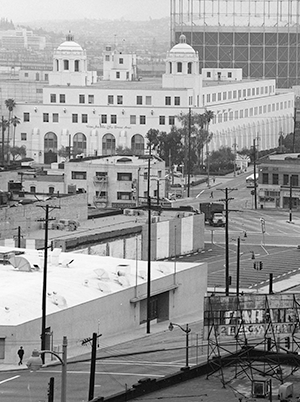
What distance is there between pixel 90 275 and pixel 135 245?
22066 millimetres

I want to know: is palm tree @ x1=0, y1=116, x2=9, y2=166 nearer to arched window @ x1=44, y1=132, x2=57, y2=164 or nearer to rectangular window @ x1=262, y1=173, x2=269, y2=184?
arched window @ x1=44, y1=132, x2=57, y2=164

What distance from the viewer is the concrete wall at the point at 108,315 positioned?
188 feet

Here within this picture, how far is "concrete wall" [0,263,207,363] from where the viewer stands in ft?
188

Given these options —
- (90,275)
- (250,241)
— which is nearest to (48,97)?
(250,241)

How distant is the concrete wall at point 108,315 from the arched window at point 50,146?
267 ft

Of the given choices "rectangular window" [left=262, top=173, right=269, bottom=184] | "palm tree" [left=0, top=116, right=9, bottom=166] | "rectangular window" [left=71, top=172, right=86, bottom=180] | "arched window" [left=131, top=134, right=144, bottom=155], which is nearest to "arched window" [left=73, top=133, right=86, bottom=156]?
"arched window" [left=131, top=134, right=144, bottom=155]

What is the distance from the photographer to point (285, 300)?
146 ft

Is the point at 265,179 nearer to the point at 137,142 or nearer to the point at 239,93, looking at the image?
the point at 137,142

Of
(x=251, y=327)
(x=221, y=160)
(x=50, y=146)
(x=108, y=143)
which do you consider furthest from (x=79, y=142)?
(x=251, y=327)

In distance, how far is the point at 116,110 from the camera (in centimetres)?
15650

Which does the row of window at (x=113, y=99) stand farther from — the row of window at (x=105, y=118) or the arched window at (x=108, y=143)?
the arched window at (x=108, y=143)

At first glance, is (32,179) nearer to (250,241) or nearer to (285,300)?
(250,241)

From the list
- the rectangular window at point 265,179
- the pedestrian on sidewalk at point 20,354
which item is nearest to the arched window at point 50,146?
the rectangular window at point 265,179

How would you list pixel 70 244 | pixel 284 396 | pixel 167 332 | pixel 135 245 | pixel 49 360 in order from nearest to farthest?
pixel 284 396 → pixel 49 360 → pixel 167 332 → pixel 70 244 → pixel 135 245
